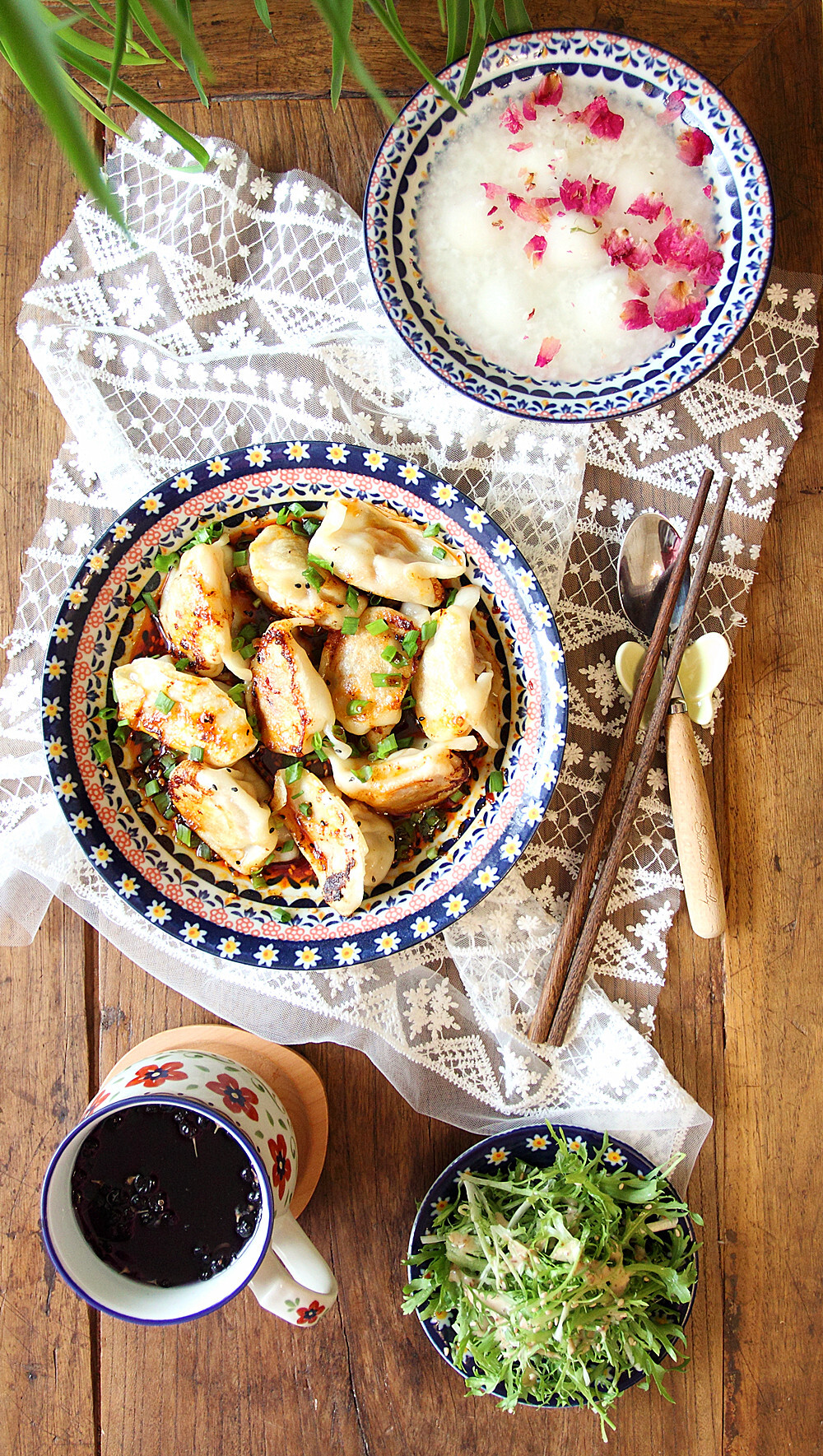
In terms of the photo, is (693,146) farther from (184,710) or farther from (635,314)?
(184,710)

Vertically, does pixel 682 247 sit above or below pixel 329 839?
above

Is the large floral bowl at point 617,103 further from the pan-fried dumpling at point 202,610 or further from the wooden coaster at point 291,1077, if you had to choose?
the wooden coaster at point 291,1077

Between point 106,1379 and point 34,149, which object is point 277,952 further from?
point 34,149

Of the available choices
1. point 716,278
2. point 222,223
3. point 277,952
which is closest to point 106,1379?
point 277,952

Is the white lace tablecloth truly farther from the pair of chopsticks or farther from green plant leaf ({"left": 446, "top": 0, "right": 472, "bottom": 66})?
green plant leaf ({"left": 446, "top": 0, "right": 472, "bottom": 66})

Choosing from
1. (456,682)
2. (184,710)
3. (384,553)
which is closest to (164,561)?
(184,710)

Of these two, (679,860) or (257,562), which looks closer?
(257,562)
